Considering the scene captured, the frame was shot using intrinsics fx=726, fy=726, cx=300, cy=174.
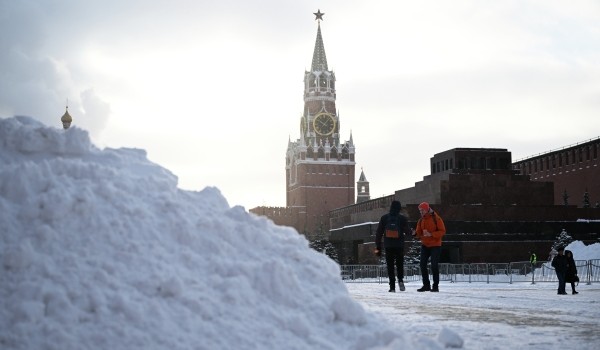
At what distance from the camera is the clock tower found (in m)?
127

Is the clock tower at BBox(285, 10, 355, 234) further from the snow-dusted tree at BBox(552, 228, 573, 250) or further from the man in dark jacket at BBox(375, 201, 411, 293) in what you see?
the man in dark jacket at BBox(375, 201, 411, 293)

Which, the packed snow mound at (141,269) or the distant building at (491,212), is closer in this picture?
the packed snow mound at (141,269)

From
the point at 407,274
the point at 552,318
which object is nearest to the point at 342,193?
the point at 407,274

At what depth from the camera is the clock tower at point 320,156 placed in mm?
127344

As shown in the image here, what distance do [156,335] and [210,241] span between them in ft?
4.25

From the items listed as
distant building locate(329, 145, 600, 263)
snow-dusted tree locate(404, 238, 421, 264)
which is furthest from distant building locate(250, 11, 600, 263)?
snow-dusted tree locate(404, 238, 421, 264)

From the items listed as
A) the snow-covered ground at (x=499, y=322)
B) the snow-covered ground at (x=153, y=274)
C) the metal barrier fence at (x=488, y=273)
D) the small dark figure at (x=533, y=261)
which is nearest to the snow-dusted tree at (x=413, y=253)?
the metal barrier fence at (x=488, y=273)

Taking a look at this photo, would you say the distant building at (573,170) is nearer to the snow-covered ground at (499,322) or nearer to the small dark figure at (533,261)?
the small dark figure at (533,261)

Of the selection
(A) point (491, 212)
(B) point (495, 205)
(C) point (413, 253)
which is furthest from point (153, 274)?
(B) point (495, 205)

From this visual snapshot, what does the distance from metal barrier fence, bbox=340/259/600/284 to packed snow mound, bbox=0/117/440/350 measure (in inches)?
778

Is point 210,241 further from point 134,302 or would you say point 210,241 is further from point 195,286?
point 134,302

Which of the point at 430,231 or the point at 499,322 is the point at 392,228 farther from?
the point at 499,322

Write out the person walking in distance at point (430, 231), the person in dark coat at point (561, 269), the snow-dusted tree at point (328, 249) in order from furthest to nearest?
the snow-dusted tree at point (328, 249)
the person in dark coat at point (561, 269)
the person walking in distance at point (430, 231)

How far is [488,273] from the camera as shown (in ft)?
96.7
